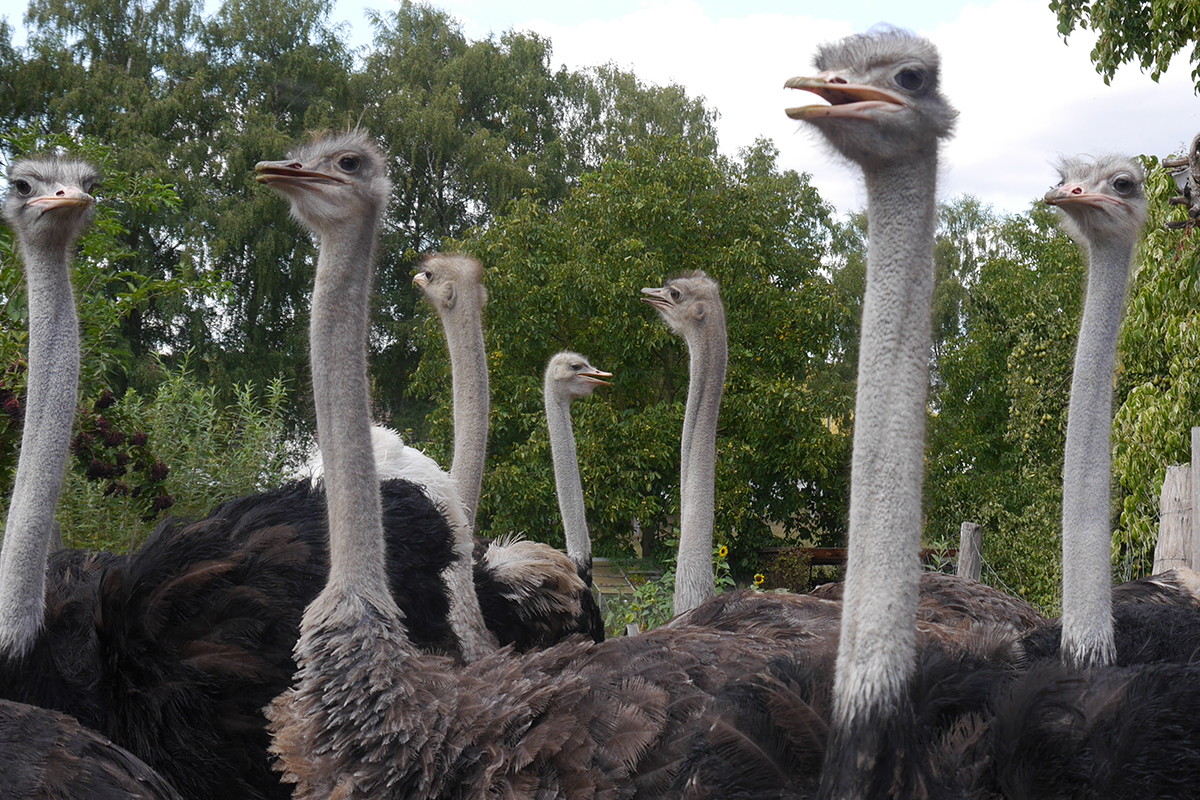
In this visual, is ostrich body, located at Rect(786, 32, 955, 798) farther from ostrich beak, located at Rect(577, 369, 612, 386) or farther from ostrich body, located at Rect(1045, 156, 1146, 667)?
ostrich beak, located at Rect(577, 369, 612, 386)

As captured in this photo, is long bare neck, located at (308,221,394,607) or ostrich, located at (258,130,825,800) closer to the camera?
ostrich, located at (258,130,825,800)

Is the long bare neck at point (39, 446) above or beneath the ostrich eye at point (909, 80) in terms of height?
beneath

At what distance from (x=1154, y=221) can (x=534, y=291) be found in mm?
8565

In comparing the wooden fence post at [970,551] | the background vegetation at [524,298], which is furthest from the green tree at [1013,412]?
the wooden fence post at [970,551]

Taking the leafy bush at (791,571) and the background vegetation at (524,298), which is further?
the leafy bush at (791,571)

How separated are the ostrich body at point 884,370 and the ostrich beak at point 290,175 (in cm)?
136

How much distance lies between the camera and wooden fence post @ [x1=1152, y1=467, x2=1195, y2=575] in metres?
4.99

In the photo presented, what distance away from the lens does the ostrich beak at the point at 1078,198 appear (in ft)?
9.71

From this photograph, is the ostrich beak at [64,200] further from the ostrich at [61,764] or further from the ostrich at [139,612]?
the ostrich at [61,764]

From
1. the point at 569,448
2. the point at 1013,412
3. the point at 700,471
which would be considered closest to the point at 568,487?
the point at 569,448

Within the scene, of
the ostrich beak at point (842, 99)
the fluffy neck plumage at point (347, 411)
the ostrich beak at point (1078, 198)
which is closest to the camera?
the ostrich beak at point (842, 99)

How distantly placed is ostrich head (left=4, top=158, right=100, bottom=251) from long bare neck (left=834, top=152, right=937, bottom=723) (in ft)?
8.23

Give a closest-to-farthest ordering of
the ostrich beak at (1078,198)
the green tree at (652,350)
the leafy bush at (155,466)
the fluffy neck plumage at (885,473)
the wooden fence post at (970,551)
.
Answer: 1. the fluffy neck plumage at (885,473)
2. the ostrich beak at (1078,198)
3. the leafy bush at (155,466)
4. the wooden fence post at (970,551)
5. the green tree at (652,350)

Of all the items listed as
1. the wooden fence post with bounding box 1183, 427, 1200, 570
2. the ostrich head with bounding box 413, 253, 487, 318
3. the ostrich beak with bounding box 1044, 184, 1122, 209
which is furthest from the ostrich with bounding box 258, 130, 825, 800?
the wooden fence post with bounding box 1183, 427, 1200, 570
